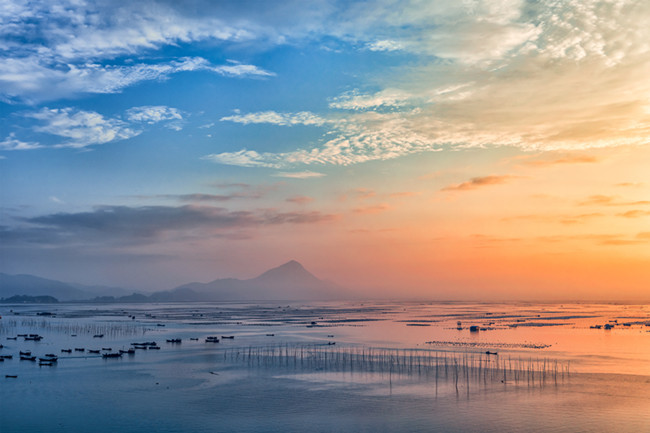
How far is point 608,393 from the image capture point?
41562mm

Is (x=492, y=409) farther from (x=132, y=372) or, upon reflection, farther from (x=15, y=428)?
(x=132, y=372)

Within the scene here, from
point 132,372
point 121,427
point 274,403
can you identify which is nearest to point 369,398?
point 274,403

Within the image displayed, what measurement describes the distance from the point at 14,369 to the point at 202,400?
90.9 ft

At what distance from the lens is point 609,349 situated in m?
70.5

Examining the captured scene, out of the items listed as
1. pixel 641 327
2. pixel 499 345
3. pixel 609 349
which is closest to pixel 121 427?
pixel 499 345

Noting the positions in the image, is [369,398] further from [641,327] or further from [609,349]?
[641,327]

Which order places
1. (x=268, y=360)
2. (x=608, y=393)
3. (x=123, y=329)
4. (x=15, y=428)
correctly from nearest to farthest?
(x=15, y=428) < (x=608, y=393) < (x=268, y=360) < (x=123, y=329)

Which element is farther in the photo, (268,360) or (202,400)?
(268,360)

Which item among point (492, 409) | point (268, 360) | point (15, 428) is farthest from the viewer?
Answer: point (268, 360)

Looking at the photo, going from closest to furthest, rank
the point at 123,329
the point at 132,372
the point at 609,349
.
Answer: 1. the point at 132,372
2. the point at 609,349
3. the point at 123,329

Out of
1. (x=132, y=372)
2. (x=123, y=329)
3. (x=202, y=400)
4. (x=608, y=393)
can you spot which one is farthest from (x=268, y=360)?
(x=123, y=329)

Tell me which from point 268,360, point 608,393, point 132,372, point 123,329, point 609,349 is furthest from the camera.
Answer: point 123,329

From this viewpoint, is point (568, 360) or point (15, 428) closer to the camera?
point (15, 428)

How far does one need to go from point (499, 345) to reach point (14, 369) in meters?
62.4
